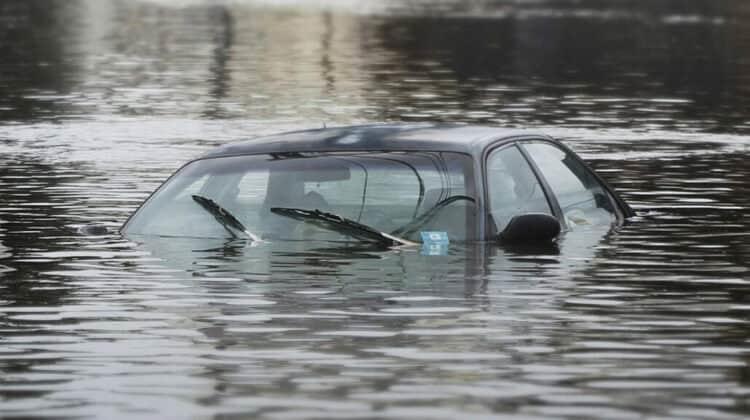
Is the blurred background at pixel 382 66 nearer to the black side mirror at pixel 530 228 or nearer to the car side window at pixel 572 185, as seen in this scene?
the car side window at pixel 572 185

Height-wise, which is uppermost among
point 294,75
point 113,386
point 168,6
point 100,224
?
point 113,386

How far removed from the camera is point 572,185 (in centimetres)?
1658

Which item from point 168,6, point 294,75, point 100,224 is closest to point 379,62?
point 294,75

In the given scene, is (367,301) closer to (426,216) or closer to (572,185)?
(426,216)

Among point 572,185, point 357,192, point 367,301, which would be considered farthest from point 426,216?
point 367,301

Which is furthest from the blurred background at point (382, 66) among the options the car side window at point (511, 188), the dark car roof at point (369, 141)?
the dark car roof at point (369, 141)

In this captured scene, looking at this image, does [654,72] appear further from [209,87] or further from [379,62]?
[209,87]

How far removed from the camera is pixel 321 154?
601 inches

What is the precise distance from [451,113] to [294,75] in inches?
522

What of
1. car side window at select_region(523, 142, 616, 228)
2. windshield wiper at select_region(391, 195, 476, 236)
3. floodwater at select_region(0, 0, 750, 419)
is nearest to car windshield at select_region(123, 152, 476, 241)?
windshield wiper at select_region(391, 195, 476, 236)

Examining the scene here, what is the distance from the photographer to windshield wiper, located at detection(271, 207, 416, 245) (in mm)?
15156

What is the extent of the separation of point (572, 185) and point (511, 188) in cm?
106

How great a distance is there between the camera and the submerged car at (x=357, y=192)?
1516cm

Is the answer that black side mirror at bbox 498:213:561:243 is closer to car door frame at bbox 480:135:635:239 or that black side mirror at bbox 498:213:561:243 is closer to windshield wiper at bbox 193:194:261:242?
car door frame at bbox 480:135:635:239
